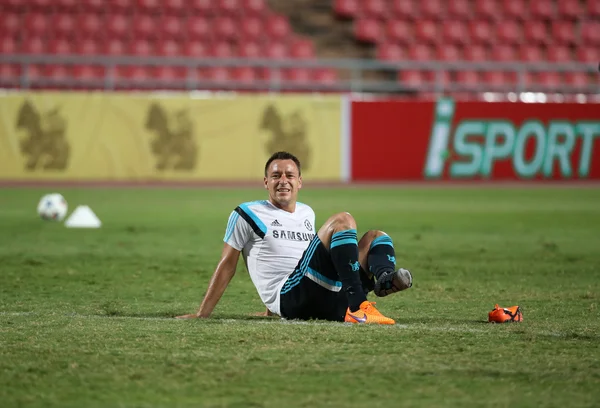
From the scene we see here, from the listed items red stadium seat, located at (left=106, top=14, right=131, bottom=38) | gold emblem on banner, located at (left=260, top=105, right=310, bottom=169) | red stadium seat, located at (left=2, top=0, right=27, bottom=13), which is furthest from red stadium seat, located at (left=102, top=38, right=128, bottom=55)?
gold emblem on banner, located at (left=260, top=105, right=310, bottom=169)

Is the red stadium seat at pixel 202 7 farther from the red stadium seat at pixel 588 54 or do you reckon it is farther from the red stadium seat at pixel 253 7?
the red stadium seat at pixel 588 54

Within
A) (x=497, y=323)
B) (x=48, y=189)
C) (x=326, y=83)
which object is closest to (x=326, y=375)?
(x=497, y=323)

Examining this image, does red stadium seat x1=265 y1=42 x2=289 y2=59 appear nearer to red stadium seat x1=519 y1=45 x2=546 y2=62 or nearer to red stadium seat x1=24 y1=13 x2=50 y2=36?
red stadium seat x1=24 y1=13 x2=50 y2=36

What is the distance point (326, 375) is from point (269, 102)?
15.6 m

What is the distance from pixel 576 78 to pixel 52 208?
14.6 m

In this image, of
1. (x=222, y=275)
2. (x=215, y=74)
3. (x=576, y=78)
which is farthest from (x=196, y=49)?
(x=222, y=275)

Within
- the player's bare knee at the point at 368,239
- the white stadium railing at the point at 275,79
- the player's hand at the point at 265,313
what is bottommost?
the player's hand at the point at 265,313

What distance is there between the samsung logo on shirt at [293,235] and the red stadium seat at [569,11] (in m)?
20.0

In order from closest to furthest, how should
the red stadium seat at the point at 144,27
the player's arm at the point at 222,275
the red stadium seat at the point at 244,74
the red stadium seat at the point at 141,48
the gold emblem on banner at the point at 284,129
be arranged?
the player's arm at the point at 222,275 → the gold emblem on banner at the point at 284,129 → the red stadium seat at the point at 244,74 → the red stadium seat at the point at 141,48 → the red stadium seat at the point at 144,27

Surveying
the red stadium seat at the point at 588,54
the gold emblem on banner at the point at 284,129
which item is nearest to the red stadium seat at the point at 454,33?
the red stadium seat at the point at 588,54

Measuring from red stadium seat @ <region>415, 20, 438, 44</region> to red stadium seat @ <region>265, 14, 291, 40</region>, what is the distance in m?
3.09

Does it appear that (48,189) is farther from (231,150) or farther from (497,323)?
(497,323)

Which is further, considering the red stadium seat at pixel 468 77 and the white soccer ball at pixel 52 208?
the red stadium seat at pixel 468 77

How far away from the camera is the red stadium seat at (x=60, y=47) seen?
21478mm
